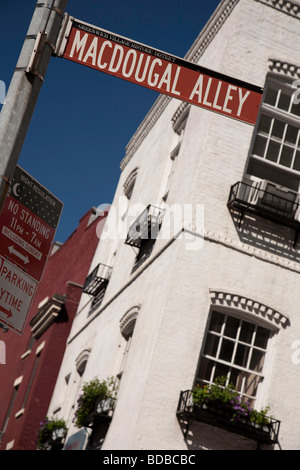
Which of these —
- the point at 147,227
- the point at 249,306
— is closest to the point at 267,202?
the point at 249,306

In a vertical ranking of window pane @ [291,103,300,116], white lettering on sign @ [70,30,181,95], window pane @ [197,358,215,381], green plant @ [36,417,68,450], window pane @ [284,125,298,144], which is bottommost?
green plant @ [36,417,68,450]

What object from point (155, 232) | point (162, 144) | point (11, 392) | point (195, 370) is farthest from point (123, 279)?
point (11, 392)

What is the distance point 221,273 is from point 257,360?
6.19ft

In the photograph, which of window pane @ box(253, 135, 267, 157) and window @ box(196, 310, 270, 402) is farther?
window pane @ box(253, 135, 267, 157)

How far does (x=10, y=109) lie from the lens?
5836 millimetres

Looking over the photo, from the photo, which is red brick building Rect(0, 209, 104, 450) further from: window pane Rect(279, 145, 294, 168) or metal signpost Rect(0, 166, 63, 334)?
metal signpost Rect(0, 166, 63, 334)

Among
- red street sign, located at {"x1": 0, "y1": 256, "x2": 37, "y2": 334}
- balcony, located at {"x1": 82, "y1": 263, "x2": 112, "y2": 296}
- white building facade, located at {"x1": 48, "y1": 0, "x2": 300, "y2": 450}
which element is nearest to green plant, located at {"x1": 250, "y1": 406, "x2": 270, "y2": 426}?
white building facade, located at {"x1": 48, "y1": 0, "x2": 300, "y2": 450}

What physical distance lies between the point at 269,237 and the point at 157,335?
3.34 meters

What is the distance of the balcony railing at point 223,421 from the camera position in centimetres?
1257

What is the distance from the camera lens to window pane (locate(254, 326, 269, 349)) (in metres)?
14.1

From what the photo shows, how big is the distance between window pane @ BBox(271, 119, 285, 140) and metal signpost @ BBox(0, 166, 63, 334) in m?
9.95

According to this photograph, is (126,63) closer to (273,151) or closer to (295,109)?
(273,151)

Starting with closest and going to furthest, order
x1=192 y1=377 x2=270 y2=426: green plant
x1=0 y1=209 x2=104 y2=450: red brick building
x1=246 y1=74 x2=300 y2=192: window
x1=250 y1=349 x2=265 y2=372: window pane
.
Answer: x1=192 y1=377 x2=270 y2=426: green plant < x1=250 y1=349 x2=265 y2=372: window pane < x1=246 y1=74 x2=300 y2=192: window < x1=0 y1=209 x2=104 y2=450: red brick building

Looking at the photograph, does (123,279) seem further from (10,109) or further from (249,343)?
(10,109)
